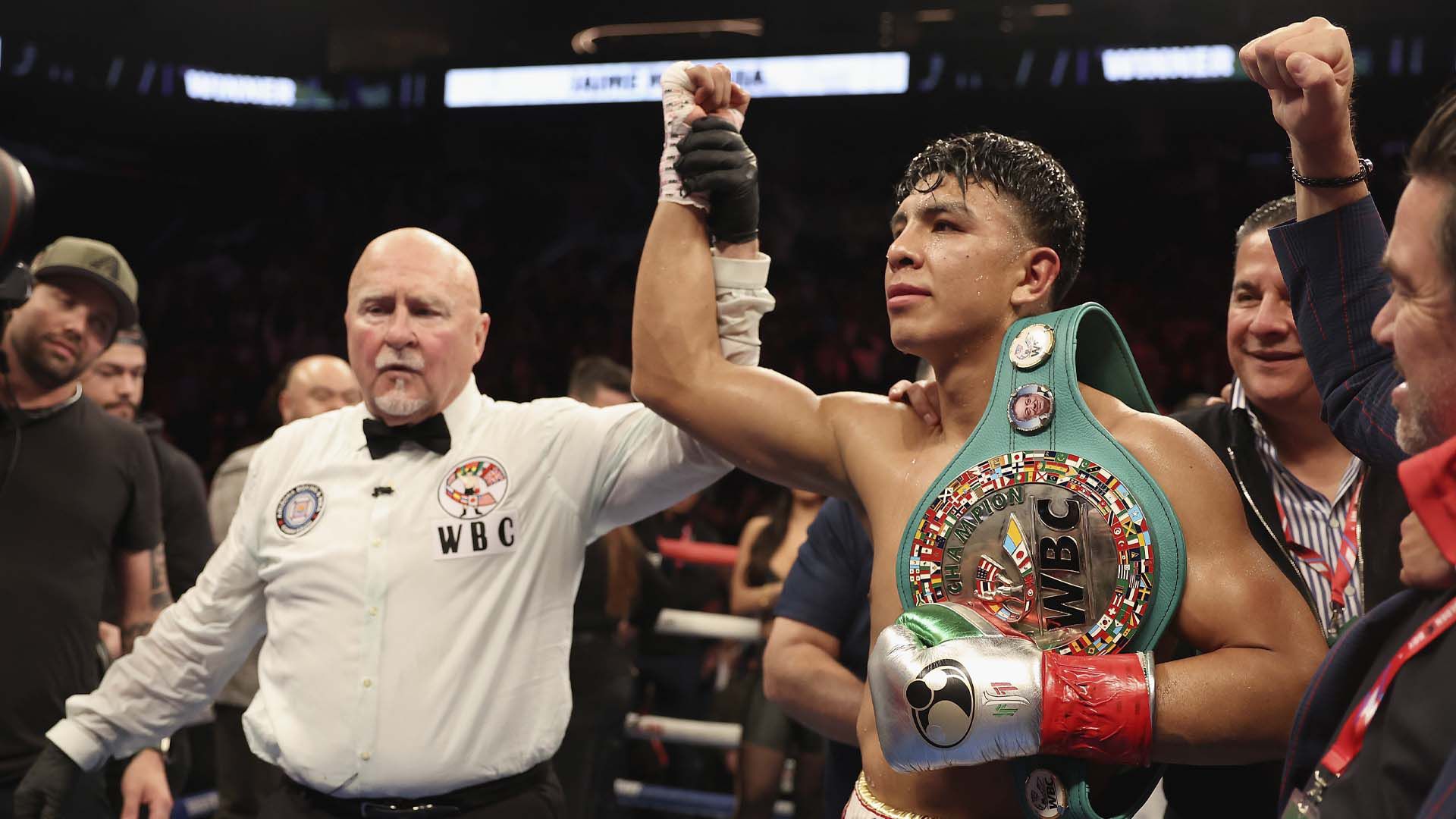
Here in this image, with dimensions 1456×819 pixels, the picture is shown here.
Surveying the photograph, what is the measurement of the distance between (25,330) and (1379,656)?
2.72 m

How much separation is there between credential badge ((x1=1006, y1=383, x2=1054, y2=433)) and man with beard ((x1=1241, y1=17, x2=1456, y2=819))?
35 cm

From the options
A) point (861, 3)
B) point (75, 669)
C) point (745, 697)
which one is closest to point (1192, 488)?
point (75, 669)

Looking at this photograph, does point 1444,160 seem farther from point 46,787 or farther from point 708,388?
point 46,787

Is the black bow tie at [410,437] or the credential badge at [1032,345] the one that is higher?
the credential badge at [1032,345]

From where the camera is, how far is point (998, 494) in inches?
60.1

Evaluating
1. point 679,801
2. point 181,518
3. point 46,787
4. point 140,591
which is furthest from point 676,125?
point 679,801

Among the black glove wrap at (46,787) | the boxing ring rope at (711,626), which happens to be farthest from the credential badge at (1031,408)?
the boxing ring rope at (711,626)

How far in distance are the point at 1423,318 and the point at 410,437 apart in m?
1.65

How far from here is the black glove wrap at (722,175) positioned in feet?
5.88

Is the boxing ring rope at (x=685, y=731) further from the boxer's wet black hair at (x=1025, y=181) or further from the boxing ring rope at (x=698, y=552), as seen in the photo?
the boxer's wet black hair at (x=1025, y=181)

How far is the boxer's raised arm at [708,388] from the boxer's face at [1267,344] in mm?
701

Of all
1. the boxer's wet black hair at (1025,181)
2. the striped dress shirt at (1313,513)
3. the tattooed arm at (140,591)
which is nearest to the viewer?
the boxer's wet black hair at (1025,181)

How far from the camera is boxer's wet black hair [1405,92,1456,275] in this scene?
1.05 m

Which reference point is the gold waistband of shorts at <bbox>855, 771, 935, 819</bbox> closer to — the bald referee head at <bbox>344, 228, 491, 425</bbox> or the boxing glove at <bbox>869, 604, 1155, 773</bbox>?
the boxing glove at <bbox>869, 604, 1155, 773</bbox>
